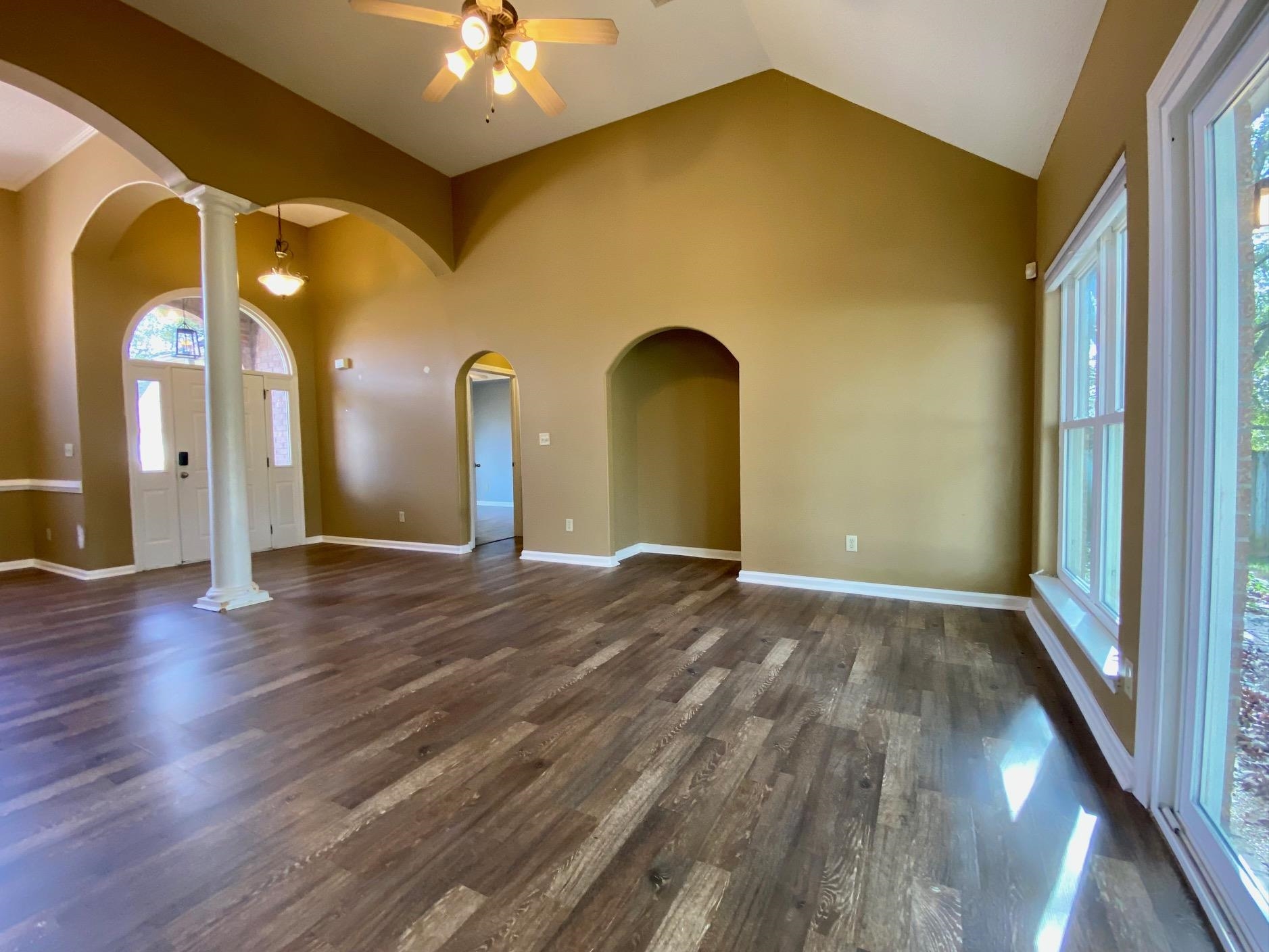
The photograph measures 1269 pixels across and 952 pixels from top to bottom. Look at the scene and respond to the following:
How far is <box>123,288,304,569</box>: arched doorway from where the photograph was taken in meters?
5.38

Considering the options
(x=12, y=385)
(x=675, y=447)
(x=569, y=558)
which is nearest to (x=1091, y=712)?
(x=675, y=447)

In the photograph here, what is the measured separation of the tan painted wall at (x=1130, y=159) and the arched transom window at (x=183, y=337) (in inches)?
244

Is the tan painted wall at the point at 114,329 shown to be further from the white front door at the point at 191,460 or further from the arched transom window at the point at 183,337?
the white front door at the point at 191,460

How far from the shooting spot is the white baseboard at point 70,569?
16.5 ft

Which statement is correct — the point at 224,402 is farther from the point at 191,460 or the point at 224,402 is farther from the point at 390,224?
the point at 191,460

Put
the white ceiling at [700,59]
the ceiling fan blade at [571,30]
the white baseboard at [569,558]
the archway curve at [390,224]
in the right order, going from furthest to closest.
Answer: the white baseboard at [569,558]
the archway curve at [390,224]
the ceiling fan blade at [571,30]
the white ceiling at [700,59]

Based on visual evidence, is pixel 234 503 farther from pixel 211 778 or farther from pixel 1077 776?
pixel 1077 776

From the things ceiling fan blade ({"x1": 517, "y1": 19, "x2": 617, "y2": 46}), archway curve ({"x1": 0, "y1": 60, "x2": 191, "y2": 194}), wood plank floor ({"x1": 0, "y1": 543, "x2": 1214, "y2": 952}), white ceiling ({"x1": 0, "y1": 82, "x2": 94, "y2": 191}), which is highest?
white ceiling ({"x1": 0, "y1": 82, "x2": 94, "y2": 191})

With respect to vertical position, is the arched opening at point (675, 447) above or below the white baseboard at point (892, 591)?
above

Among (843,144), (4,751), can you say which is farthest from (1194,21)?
(4,751)

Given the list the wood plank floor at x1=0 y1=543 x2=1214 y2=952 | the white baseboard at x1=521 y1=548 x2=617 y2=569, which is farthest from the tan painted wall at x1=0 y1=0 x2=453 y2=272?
the white baseboard at x1=521 y1=548 x2=617 y2=569

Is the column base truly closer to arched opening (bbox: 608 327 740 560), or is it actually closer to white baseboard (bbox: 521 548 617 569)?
white baseboard (bbox: 521 548 617 569)

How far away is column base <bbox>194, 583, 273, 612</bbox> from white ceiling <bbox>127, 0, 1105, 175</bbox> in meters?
3.80

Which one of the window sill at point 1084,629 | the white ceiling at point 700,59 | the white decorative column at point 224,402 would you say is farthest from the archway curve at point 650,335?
the white decorative column at point 224,402
